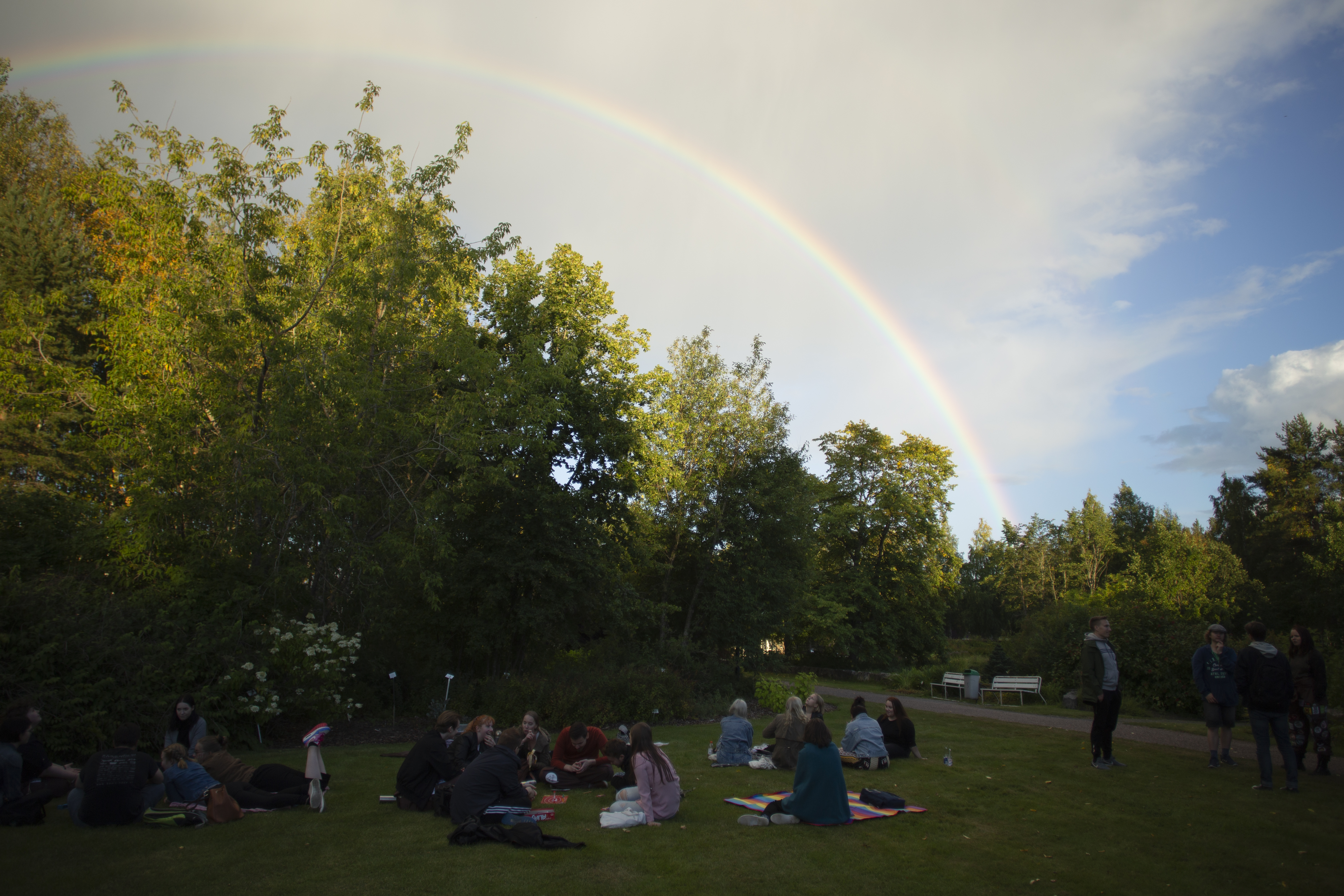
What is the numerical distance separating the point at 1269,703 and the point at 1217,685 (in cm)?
131

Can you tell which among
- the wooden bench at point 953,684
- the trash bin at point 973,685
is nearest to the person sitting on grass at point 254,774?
the trash bin at point 973,685

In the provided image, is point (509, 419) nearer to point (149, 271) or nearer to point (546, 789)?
point (149, 271)

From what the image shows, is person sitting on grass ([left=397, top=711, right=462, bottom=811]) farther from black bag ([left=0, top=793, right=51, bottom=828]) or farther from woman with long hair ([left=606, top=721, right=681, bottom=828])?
black bag ([left=0, top=793, right=51, bottom=828])

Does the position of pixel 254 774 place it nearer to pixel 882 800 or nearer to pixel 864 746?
pixel 882 800

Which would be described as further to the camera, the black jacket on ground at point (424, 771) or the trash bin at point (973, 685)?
the trash bin at point (973, 685)

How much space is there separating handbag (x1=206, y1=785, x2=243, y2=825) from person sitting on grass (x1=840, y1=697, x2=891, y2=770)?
312 inches

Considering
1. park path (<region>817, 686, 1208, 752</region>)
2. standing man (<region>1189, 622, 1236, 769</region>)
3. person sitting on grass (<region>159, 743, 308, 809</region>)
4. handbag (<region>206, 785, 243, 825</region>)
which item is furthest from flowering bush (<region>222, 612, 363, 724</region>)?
standing man (<region>1189, 622, 1236, 769</region>)

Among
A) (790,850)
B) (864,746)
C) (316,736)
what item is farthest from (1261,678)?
(316,736)

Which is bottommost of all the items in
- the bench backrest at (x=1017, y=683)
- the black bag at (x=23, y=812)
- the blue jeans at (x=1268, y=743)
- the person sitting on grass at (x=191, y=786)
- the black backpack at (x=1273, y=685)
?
the black bag at (x=23, y=812)

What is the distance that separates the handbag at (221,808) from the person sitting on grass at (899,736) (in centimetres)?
901

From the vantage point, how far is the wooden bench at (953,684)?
25000mm

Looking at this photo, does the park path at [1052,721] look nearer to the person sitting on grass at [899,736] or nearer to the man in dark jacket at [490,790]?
the person sitting on grass at [899,736]

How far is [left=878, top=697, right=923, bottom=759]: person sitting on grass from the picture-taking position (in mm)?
12062

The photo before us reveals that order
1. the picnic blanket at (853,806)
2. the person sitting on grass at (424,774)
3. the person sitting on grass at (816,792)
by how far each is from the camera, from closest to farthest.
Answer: the person sitting on grass at (816,792) < the picnic blanket at (853,806) < the person sitting on grass at (424,774)
